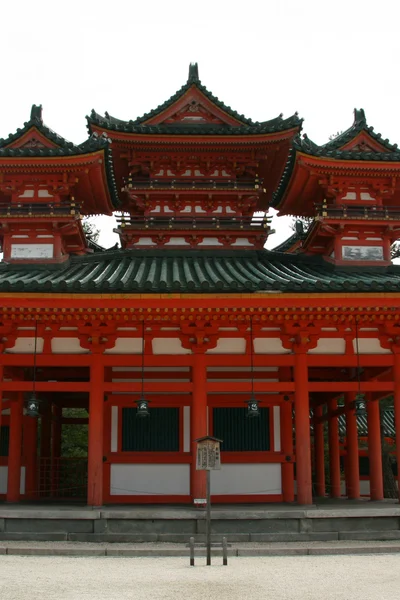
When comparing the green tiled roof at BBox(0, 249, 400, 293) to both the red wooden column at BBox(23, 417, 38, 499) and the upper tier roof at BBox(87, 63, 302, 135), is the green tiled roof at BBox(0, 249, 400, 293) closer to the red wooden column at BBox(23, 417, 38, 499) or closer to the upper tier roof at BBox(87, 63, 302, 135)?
the upper tier roof at BBox(87, 63, 302, 135)

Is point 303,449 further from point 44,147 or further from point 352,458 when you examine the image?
point 44,147

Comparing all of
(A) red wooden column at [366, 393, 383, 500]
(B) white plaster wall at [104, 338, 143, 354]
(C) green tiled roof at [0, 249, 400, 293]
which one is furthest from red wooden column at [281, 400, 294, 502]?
(B) white plaster wall at [104, 338, 143, 354]

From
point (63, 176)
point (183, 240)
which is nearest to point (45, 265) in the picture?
point (63, 176)

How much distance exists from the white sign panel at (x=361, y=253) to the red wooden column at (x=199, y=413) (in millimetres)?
→ 5385

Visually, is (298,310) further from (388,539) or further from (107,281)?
(388,539)

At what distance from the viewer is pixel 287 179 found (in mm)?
18469

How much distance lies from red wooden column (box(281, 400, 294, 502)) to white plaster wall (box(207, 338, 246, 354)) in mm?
2090

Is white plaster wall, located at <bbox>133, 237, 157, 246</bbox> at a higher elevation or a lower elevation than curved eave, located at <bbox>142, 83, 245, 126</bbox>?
lower

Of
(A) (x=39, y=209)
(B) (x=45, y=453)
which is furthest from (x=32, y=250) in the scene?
(B) (x=45, y=453)

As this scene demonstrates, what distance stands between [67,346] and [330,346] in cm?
594

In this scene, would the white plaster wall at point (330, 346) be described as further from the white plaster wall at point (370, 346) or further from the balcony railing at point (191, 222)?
the balcony railing at point (191, 222)

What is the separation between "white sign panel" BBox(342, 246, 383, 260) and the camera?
694 inches

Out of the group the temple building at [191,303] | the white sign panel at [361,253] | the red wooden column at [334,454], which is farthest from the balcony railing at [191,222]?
the red wooden column at [334,454]

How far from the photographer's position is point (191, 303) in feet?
44.5
